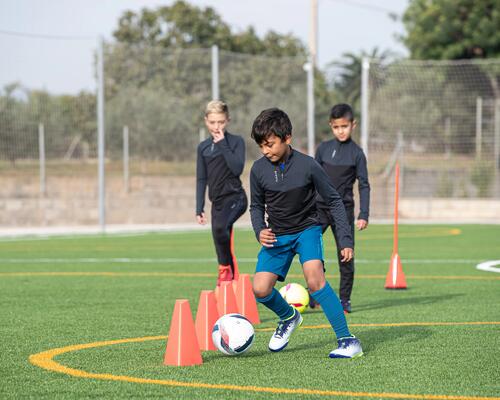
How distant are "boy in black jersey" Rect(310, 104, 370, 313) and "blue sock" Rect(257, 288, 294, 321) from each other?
257 centimetres

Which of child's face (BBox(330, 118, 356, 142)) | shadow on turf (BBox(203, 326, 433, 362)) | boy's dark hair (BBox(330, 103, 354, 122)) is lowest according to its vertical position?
shadow on turf (BBox(203, 326, 433, 362))

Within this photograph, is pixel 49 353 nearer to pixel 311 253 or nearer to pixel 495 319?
pixel 311 253

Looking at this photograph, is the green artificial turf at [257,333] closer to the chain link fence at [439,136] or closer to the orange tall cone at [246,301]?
the orange tall cone at [246,301]

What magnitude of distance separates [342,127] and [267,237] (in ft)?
10.3

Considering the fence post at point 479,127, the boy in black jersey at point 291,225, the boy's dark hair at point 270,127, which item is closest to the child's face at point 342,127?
the boy in black jersey at point 291,225

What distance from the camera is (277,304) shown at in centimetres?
769

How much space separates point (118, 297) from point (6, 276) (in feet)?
11.0

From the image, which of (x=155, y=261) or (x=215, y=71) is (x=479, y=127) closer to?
(x=215, y=71)

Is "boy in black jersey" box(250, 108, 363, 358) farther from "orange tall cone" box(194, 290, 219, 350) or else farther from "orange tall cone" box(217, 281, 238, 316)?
"orange tall cone" box(217, 281, 238, 316)

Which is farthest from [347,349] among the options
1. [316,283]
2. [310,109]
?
[310,109]

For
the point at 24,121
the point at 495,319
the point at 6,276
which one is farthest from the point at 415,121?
the point at 495,319

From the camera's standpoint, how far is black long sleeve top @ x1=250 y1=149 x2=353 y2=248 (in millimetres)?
7453

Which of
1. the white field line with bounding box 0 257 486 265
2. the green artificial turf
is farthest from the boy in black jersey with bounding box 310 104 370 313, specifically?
the white field line with bounding box 0 257 486 265

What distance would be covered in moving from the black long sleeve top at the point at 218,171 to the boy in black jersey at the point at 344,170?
0.83 metres
